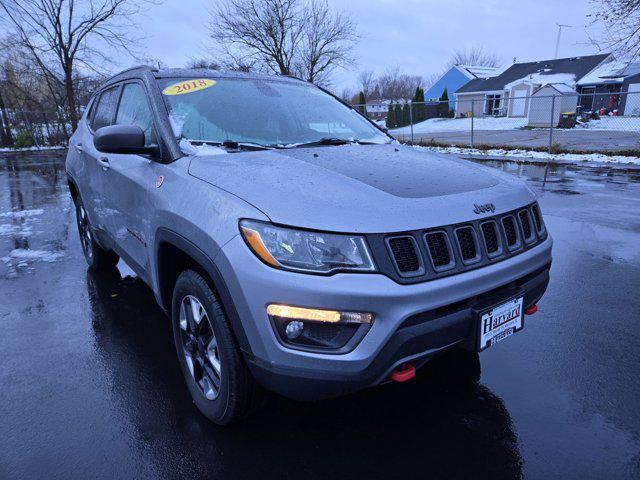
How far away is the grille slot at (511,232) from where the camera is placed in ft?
7.38

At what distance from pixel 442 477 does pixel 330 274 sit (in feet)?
3.53

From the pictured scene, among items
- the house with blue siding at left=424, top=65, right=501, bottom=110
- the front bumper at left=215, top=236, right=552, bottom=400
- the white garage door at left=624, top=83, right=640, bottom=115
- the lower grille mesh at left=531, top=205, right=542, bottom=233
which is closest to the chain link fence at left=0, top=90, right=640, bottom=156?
the white garage door at left=624, top=83, right=640, bottom=115

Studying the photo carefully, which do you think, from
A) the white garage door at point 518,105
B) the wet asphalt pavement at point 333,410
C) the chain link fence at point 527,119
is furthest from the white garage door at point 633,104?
the wet asphalt pavement at point 333,410

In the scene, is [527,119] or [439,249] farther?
[527,119]

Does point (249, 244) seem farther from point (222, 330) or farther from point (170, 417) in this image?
point (170, 417)

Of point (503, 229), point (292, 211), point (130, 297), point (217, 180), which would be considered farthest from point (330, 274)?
point (130, 297)

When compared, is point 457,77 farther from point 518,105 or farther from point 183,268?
point 183,268

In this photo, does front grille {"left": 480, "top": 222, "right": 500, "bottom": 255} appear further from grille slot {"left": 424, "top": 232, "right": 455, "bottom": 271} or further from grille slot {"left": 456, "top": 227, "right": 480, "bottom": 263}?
grille slot {"left": 424, "top": 232, "right": 455, "bottom": 271}

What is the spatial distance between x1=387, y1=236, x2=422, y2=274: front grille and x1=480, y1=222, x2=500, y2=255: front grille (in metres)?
0.44

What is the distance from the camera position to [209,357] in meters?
2.29

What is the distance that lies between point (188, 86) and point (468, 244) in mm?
2083

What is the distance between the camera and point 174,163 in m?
2.47

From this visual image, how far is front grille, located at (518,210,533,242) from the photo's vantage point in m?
2.40

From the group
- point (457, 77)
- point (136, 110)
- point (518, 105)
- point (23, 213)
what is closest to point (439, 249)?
point (136, 110)
